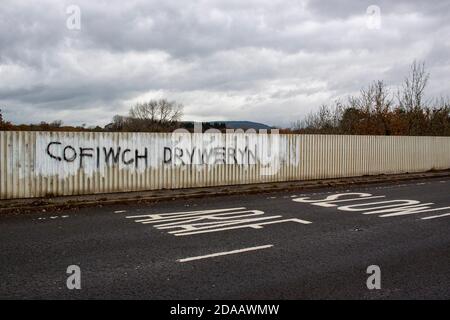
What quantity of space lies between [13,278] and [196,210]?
606 cm

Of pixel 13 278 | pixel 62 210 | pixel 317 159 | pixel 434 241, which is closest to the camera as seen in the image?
pixel 13 278

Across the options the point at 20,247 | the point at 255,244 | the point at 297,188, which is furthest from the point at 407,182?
the point at 20,247

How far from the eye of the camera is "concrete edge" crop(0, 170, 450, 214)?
11.6m

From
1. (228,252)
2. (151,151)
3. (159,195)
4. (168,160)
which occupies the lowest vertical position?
(228,252)

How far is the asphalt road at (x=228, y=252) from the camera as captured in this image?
17.6 feet

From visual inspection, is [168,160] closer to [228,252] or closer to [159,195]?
[159,195]

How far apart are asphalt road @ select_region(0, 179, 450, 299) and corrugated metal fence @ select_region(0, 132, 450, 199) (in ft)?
8.14

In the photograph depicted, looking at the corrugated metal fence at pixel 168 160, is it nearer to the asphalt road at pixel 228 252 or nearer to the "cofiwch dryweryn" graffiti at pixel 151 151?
the "cofiwch dryweryn" graffiti at pixel 151 151

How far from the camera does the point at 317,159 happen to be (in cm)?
1906

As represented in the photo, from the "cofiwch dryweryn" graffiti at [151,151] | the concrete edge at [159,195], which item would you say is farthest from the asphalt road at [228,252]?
the "cofiwch dryweryn" graffiti at [151,151]

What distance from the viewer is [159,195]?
536 inches

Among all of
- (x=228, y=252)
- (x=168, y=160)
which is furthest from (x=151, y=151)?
(x=228, y=252)

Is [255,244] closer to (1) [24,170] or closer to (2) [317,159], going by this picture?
(1) [24,170]

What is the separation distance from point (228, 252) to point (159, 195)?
6.84 metres
